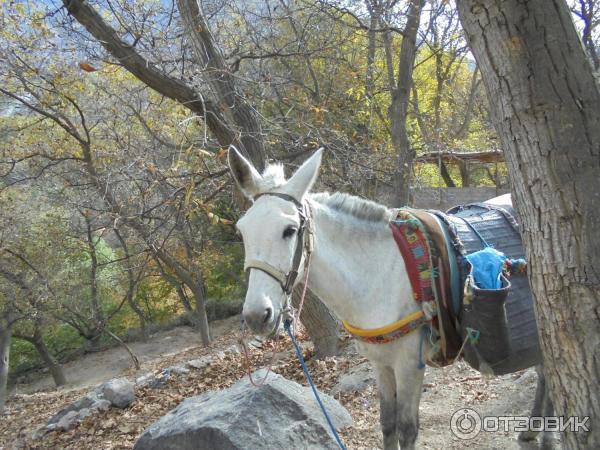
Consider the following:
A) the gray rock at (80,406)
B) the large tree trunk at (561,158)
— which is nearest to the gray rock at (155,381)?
the gray rock at (80,406)

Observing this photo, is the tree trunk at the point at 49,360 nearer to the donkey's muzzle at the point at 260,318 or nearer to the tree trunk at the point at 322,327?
the tree trunk at the point at 322,327

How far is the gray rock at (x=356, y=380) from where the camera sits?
552 cm

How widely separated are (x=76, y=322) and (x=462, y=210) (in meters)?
18.3

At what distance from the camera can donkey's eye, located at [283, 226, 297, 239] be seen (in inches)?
99.4

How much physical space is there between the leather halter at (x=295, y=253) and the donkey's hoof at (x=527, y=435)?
2.81 metres

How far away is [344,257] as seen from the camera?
9.33 ft

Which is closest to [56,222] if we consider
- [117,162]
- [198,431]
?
[117,162]

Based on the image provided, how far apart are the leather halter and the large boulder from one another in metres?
1.69

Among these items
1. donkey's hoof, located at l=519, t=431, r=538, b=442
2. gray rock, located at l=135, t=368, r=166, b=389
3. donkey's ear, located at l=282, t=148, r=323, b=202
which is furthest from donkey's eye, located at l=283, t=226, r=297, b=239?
gray rock, located at l=135, t=368, r=166, b=389

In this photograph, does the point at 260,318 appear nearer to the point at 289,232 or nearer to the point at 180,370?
the point at 289,232

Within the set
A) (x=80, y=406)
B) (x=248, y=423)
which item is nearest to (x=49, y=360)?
(x=80, y=406)

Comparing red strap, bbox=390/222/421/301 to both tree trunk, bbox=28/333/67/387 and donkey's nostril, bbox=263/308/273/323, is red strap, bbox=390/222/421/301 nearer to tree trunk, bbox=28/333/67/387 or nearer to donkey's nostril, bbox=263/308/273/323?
donkey's nostril, bbox=263/308/273/323

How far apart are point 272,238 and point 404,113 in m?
7.79

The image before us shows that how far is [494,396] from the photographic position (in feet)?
16.3
